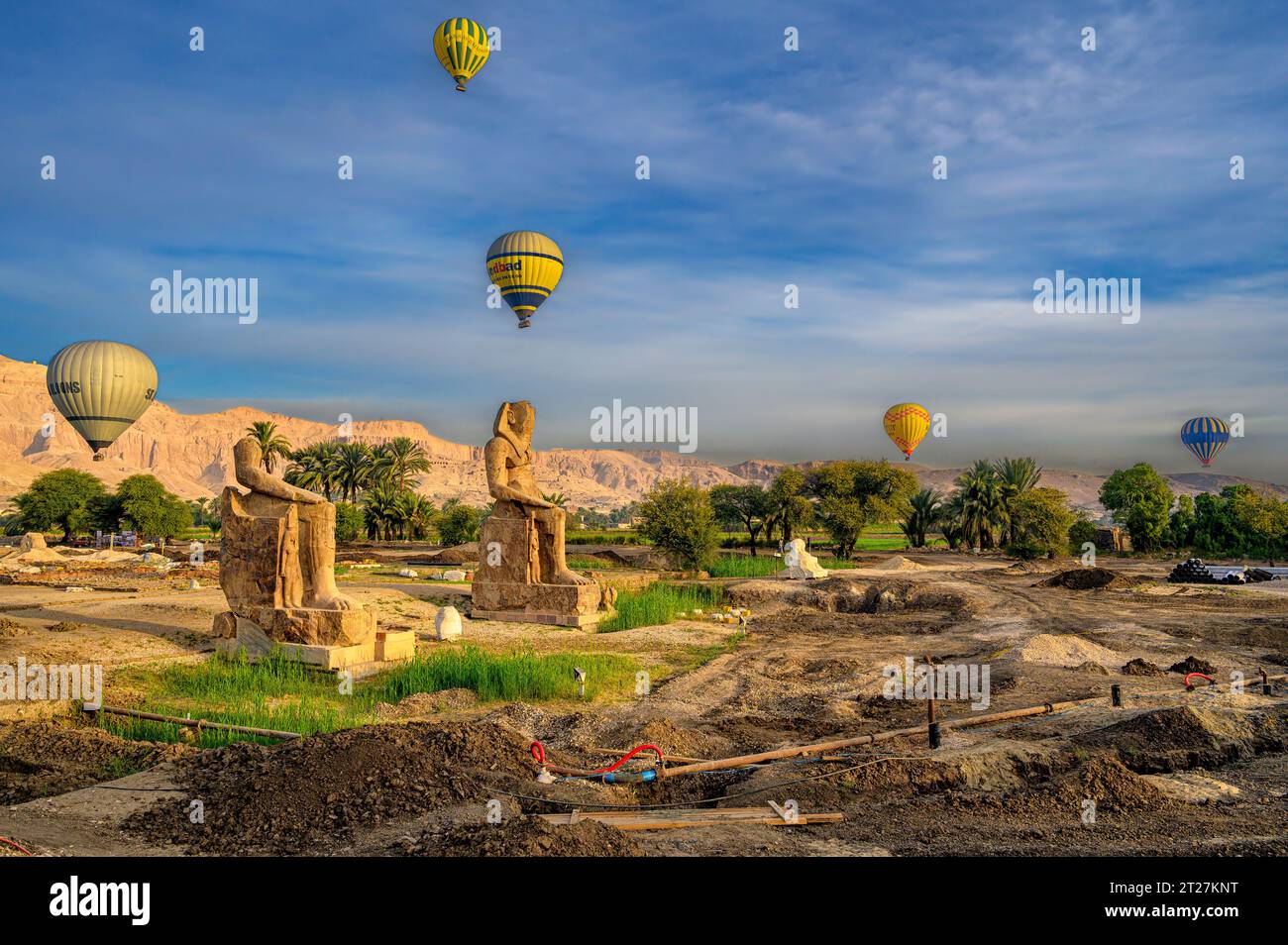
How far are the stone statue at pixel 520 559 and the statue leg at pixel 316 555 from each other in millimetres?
4901

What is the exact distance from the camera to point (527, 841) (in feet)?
15.4

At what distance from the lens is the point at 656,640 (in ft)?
53.3

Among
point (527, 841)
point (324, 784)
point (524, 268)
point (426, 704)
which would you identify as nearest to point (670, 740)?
point (426, 704)

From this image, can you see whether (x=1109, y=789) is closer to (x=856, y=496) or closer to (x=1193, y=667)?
(x=1193, y=667)

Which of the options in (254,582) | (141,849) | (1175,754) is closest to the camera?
(141,849)

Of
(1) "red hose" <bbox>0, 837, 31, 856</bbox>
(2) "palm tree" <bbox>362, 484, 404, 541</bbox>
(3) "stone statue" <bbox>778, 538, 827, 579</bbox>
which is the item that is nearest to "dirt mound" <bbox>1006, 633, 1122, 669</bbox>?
(3) "stone statue" <bbox>778, 538, 827, 579</bbox>

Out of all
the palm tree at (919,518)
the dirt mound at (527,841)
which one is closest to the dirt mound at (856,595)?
the dirt mound at (527,841)

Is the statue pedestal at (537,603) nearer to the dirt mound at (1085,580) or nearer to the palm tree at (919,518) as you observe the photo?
the dirt mound at (1085,580)

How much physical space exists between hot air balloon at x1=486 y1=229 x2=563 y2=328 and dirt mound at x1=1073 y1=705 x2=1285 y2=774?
25396mm

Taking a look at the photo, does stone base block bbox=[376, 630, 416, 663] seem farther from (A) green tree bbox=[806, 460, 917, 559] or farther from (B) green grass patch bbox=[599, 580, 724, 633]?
(A) green tree bbox=[806, 460, 917, 559]
